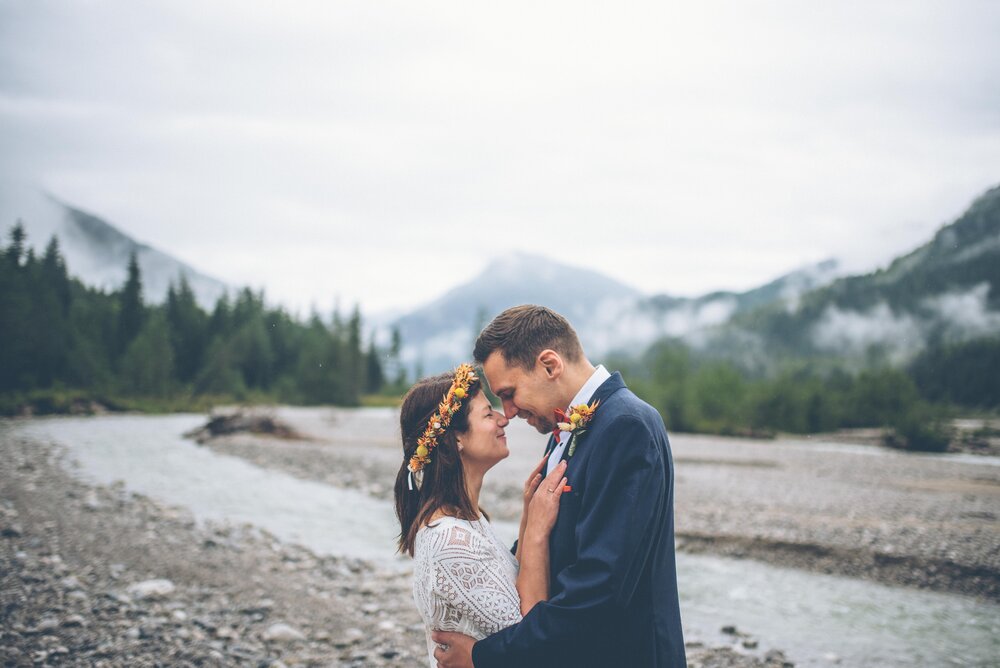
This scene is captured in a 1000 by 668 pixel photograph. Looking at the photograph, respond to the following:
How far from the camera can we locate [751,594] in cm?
1175

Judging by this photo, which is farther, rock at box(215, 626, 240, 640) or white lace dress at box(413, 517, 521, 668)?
rock at box(215, 626, 240, 640)

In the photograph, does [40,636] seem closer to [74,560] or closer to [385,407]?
[74,560]

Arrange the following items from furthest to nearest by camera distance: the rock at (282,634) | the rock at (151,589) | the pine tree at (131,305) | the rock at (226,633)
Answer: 1. the pine tree at (131,305)
2. the rock at (151,589)
3. the rock at (282,634)
4. the rock at (226,633)

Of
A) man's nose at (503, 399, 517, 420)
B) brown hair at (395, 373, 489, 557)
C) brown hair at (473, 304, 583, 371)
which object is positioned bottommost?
brown hair at (395, 373, 489, 557)

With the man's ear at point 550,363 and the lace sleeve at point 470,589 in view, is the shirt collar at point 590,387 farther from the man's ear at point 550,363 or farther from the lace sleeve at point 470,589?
the lace sleeve at point 470,589

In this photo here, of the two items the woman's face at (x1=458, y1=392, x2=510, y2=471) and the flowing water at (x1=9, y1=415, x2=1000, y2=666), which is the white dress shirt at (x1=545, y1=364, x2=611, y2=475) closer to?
the woman's face at (x1=458, y1=392, x2=510, y2=471)

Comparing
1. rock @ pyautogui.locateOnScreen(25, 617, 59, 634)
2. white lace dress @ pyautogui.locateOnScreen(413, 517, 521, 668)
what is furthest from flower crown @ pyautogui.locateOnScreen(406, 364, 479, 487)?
rock @ pyautogui.locateOnScreen(25, 617, 59, 634)

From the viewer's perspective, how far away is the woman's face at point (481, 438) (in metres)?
3.31

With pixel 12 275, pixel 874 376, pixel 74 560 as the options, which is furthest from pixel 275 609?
pixel 12 275

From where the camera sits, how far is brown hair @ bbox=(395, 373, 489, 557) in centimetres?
323

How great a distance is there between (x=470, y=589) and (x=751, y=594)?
10.4m

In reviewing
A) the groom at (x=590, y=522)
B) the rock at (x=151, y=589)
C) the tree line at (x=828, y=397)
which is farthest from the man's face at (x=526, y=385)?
the tree line at (x=828, y=397)

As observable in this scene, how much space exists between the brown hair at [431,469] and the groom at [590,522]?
14.3 inches

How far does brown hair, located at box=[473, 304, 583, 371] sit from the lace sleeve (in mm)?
837
